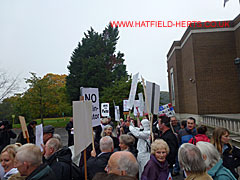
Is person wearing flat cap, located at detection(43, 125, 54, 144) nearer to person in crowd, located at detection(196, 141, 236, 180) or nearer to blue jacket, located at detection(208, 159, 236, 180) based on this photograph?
person in crowd, located at detection(196, 141, 236, 180)

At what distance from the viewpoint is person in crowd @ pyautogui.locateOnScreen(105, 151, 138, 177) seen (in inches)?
76.6

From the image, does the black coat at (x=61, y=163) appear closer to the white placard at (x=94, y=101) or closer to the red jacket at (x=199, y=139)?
the white placard at (x=94, y=101)

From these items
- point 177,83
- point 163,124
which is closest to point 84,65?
point 177,83

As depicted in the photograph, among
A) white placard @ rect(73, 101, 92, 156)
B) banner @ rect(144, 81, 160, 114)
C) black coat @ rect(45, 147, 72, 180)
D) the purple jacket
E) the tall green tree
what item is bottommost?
the purple jacket

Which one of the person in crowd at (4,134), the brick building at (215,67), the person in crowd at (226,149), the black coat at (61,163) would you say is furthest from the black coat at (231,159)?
the brick building at (215,67)

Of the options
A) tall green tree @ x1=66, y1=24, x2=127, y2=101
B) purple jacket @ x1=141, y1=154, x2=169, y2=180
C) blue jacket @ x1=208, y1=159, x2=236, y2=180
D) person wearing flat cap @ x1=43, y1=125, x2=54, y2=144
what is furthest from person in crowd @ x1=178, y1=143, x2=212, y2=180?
tall green tree @ x1=66, y1=24, x2=127, y2=101

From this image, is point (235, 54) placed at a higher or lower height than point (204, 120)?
higher

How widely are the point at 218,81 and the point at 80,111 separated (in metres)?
17.5

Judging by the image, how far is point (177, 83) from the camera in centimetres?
2400

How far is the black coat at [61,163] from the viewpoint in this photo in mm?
2721

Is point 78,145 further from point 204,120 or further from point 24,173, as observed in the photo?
point 204,120

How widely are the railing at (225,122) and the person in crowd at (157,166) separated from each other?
32.1 ft

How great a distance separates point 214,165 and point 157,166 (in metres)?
0.89

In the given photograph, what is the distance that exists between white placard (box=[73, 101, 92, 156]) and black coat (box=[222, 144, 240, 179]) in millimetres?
2240
